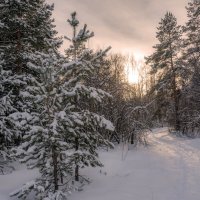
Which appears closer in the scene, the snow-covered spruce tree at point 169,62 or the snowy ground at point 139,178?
the snowy ground at point 139,178

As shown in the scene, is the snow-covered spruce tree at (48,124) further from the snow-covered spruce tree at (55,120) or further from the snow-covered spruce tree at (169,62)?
the snow-covered spruce tree at (169,62)

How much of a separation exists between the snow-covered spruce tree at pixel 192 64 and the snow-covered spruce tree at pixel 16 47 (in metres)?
14.2

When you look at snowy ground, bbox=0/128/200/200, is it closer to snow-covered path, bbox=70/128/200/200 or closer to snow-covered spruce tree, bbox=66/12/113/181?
snow-covered path, bbox=70/128/200/200

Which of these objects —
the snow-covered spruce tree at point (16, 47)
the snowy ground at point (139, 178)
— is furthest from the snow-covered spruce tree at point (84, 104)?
the snow-covered spruce tree at point (16, 47)

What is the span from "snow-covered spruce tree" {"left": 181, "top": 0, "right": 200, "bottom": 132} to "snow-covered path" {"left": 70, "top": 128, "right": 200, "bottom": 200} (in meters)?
9.24

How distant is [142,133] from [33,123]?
11.9 meters

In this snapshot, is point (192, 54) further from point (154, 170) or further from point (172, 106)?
point (154, 170)

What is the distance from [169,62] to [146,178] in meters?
21.3

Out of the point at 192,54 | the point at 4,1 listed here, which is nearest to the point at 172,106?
the point at 192,54

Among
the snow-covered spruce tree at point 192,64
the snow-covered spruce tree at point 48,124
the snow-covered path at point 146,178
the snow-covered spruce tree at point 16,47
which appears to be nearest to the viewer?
the snow-covered spruce tree at point 48,124

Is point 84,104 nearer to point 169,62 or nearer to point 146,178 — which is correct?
point 146,178

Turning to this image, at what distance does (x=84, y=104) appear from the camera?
10.4 meters

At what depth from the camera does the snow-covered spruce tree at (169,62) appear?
30203mm

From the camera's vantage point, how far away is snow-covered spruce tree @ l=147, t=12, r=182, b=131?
30.2 metres
